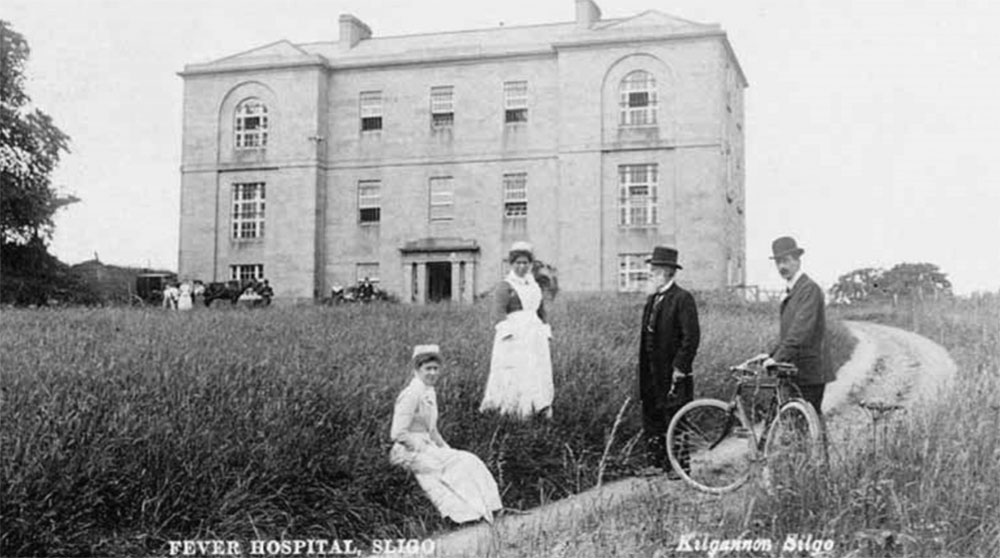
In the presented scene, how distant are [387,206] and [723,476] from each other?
25.2m

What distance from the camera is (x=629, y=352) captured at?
403 inches

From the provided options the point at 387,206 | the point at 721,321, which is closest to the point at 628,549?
the point at 721,321

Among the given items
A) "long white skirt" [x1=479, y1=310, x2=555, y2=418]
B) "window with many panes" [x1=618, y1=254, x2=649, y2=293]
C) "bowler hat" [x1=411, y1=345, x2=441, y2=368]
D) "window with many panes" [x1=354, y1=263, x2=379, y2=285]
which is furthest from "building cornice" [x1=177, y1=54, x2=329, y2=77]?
"bowler hat" [x1=411, y1=345, x2=441, y2=368]

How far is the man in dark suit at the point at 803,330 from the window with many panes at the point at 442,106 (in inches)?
997

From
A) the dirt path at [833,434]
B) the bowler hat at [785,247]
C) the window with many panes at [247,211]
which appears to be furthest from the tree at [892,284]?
the window with many panes at [247,211]

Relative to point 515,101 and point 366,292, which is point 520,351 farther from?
point 515,101

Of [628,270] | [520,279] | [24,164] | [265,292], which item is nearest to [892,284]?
[628,270]

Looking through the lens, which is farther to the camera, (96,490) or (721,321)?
(721,321)

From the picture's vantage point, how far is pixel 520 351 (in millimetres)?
7754

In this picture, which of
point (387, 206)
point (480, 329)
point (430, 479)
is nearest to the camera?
point (430, 479)

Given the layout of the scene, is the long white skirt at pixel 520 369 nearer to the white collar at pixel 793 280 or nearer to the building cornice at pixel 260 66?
the white collar at pixel 793 280

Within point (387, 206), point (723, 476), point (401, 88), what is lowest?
point (723, 476)

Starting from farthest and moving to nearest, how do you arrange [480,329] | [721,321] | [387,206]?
1. [387,206]
2. [721,321]
3. [480,329]

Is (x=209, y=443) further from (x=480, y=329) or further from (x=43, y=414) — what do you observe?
(x=480, y=329)
